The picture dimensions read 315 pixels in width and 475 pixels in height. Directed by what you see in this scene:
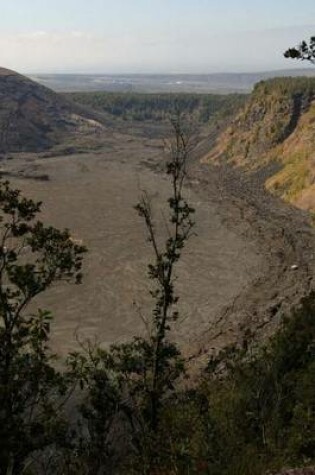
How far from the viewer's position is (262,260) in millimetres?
63312

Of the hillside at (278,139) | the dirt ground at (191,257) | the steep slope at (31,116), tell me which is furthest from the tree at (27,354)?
the steep slope at (31,116)

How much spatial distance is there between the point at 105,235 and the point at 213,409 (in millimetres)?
48350

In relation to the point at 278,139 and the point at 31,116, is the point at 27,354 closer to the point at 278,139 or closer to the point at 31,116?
the point at 278,139

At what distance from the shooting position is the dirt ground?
4784 centimetres

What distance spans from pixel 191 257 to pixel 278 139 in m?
47.2

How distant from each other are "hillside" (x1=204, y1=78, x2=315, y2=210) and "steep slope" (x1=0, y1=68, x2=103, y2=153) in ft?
156

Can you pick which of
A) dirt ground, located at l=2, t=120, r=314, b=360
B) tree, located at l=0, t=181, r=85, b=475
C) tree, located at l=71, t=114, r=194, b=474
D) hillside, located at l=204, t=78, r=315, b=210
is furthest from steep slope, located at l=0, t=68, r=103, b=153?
tree, located at l=0, t=181, r=85, b=475

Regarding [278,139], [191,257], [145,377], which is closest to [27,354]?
[145,377]

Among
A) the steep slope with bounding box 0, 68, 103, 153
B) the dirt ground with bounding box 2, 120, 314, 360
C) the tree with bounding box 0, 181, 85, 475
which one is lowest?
the dirt ground with bounding box 2, 120, 314, 360

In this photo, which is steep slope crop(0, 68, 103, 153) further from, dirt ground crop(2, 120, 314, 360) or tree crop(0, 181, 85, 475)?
tree crop(0, 181, 85, 475)

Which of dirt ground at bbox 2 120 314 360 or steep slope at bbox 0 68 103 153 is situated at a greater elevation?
steep slope at bbox 0 68 103 153

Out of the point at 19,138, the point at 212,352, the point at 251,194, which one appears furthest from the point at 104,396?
the point at 19,138

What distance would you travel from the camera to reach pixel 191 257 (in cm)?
6550

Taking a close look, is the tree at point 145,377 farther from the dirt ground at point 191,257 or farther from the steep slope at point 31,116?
the steep slope at point 31,116
